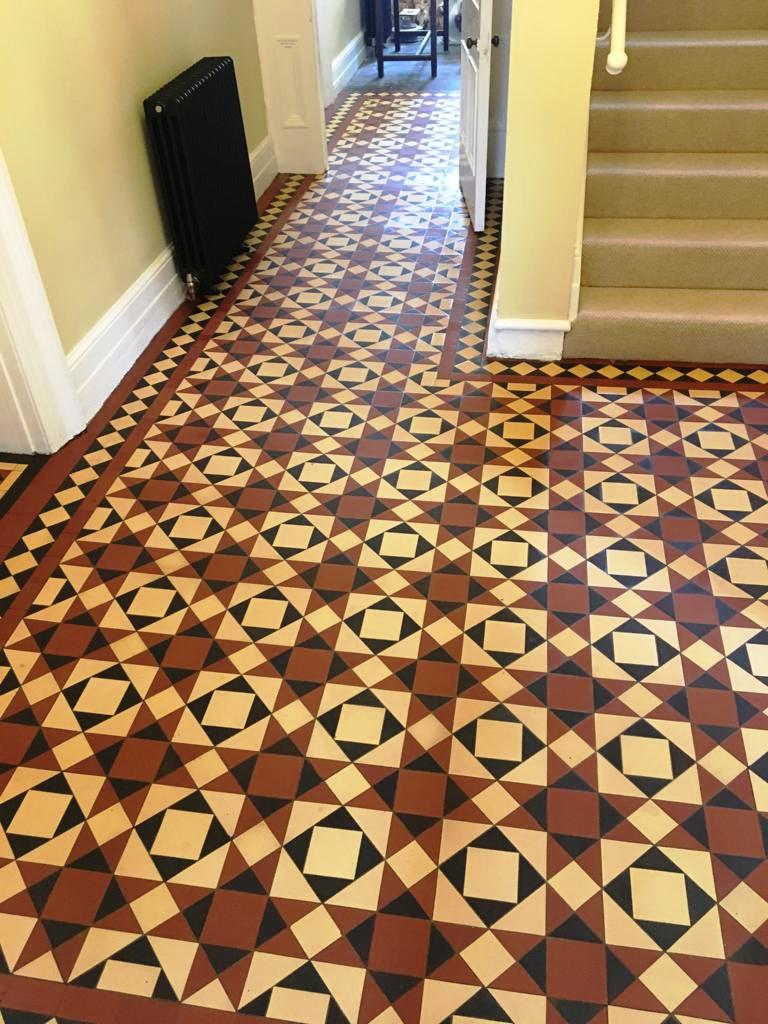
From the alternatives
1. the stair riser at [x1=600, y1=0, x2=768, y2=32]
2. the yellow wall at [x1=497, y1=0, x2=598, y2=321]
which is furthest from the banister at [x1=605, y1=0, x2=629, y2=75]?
the stair riser at [x1=600, y1=0, x2=768, y2=32]

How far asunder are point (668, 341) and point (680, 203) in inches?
25.1

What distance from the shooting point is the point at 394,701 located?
7.09 ft

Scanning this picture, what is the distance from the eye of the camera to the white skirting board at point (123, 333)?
3.22 m

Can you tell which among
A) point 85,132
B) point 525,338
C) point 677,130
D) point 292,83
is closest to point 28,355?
point 85,132

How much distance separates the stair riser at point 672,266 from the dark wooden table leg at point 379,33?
185 inches

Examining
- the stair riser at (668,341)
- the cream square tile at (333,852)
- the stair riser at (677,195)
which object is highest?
the stair riser at (677,195)

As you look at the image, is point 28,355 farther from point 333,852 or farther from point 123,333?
point 333,852

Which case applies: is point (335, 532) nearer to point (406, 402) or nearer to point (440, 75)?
point (406, 402)

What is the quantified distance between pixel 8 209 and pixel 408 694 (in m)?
1.88

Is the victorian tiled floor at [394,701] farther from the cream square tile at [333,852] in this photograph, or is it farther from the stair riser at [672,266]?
the stair riser at [672,266]

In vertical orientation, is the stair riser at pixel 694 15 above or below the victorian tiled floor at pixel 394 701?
above

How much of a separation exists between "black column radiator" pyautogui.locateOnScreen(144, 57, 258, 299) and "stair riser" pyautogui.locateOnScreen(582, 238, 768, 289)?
1697mm

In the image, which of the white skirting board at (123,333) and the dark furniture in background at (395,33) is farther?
the dark furniture in background at (395,33)

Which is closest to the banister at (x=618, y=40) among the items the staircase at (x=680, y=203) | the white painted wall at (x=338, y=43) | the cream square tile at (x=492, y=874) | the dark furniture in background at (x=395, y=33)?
the staircase at (x=680, y=203)
